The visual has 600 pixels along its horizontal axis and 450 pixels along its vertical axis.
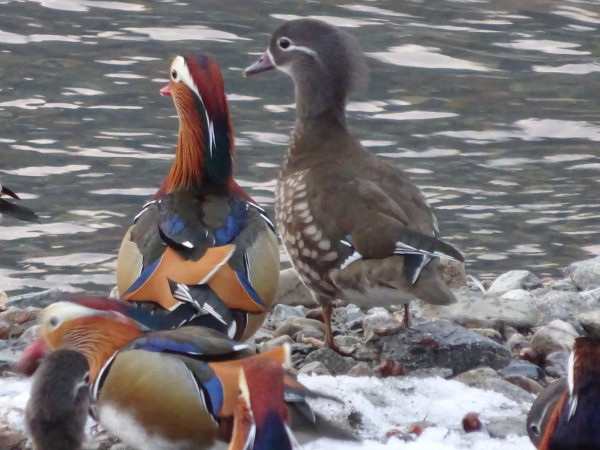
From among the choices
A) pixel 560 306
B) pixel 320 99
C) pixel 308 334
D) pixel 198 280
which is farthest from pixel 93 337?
pixel 560 306

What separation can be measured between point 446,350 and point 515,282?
74.0 inches

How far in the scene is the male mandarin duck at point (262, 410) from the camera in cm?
270

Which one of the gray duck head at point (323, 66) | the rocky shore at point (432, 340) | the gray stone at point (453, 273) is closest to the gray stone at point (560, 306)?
the rocky shore at point (432, 340)

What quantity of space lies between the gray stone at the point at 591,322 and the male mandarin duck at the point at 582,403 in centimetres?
193

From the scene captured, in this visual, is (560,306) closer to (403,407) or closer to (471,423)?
(403,407)

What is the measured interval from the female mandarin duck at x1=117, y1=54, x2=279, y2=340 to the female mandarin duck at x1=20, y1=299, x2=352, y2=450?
45 centimetres

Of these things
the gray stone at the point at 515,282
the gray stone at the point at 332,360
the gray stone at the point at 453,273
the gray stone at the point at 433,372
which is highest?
the gray stone at the point at 433,372

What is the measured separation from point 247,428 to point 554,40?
31.9 ft

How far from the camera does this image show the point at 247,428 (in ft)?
9.11

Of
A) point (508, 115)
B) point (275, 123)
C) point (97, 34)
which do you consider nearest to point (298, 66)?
point (275, 123)

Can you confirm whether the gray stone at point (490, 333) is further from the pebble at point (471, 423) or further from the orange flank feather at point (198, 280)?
the orange flank feather at point (198, 280)

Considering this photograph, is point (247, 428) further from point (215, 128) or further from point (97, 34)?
point (97, 34)

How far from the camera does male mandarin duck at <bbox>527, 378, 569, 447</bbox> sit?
372cm

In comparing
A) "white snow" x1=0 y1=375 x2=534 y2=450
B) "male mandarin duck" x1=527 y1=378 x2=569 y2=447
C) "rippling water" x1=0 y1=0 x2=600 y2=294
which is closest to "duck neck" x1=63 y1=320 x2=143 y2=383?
"white snow" x1=0 y1=375 x2=534 y2=450
